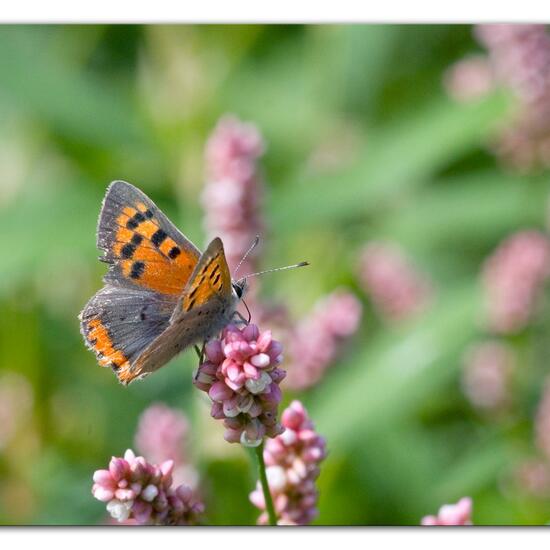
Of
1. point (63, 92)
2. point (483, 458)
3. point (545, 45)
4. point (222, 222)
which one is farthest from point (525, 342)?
point (63, 92)

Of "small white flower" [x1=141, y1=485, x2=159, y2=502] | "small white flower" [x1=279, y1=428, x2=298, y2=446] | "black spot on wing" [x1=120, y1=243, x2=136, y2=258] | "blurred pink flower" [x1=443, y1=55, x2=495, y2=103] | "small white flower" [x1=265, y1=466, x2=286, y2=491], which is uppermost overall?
"blurred pink flower" [x1=443, y1=55, x2=495, y2=103]

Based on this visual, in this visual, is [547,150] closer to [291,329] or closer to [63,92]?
[291,329]

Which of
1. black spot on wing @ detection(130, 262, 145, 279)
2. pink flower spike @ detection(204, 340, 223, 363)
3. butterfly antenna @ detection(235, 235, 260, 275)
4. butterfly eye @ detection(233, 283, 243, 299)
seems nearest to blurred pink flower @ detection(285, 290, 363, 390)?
butterfly antenna @ detection(235, 235, 260, 275)

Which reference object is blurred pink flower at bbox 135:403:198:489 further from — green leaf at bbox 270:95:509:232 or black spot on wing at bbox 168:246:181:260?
green leaf at bbox 270:95:509:232

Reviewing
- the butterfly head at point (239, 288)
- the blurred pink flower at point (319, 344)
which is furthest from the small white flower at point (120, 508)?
the blurred pink flower at point (319, 344)

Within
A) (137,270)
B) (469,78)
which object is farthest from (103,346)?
(469,78)

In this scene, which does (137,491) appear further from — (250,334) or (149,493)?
(250,334)

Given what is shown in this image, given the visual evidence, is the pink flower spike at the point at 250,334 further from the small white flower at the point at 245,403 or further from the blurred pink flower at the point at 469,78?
the blurred pink flower at the point at 469,78
